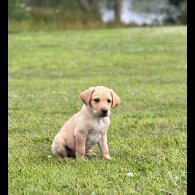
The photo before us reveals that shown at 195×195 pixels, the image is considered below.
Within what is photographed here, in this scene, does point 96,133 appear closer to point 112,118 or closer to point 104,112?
point 104,112

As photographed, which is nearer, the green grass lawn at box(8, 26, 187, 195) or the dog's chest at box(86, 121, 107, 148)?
the green grass lawn at box(8, 26, 187, 195)

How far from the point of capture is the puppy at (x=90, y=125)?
616cm

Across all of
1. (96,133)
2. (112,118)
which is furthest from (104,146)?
(112,118)

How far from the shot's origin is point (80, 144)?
620cm

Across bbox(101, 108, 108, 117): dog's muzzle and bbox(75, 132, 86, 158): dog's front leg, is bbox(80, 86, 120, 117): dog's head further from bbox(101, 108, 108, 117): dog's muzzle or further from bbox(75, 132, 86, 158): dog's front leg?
bbox(75, 132, 86, 158): dog's front leg

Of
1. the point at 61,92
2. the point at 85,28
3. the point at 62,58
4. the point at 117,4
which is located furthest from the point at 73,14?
the point at 61,92

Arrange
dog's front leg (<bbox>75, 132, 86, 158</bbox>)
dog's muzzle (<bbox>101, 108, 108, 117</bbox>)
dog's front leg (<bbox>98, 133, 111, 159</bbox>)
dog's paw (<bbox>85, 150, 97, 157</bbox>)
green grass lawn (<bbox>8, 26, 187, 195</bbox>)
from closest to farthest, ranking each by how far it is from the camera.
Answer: green grass lawn (<bbox>8, 26, 187, 195</bbox>) < dog's muzzle (<bbox>101, 108, 108, 117</bbox>) < dog's front leg (<bbox>75, 132, 86, 158</bbox>) < dog's front leg (<bbox>98, 133, 111, 159</bbox>) < dog's paw (<bbox>85, 150, 97, 157</bbox>)

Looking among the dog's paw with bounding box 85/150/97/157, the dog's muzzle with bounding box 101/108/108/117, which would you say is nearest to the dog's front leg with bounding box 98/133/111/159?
the dog's paw with bounding box 85/150/97/157

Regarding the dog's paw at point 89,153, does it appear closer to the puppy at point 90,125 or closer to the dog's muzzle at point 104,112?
the puppy at point 90,125

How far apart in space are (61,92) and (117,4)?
33.0 m

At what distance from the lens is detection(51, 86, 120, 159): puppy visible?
20.2ft

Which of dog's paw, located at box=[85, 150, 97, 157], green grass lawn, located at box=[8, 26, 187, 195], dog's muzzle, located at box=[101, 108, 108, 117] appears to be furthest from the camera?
dog's paw, located at box=[85, 150, 97, 157]
